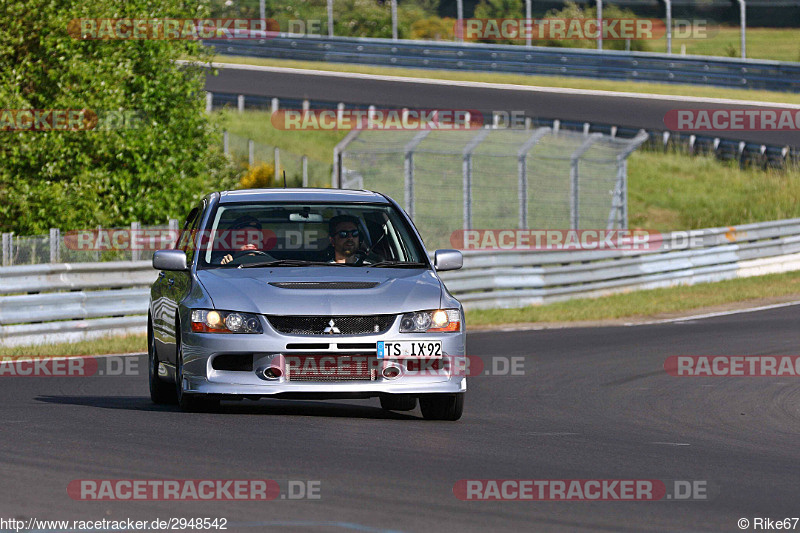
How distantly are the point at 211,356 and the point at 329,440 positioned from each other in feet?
3.62

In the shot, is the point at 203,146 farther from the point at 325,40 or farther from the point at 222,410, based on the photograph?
the point at 325,40

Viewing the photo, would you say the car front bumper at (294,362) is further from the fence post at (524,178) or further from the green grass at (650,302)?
the fence post at (524,178)

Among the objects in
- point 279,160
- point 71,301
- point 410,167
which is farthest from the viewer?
point 279,160

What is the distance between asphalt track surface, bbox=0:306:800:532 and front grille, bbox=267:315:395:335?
616 millimetres

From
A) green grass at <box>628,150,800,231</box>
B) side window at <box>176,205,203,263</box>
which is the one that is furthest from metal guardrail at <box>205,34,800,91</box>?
side window at <box>176,205,203,263</box>

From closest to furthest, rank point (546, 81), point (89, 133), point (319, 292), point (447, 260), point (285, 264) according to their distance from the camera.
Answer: point (319, 292) < point (285, 264) < point (447, 260) < point (89, 133) < point (546, 81)

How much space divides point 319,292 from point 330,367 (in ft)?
1.61

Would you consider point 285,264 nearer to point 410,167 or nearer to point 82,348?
point 82,348

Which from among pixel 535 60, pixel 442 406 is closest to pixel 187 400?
pixel 442 406

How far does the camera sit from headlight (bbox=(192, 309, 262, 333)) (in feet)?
30.6

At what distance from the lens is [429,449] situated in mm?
8438

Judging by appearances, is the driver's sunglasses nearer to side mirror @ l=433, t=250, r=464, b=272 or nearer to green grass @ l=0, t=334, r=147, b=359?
side mirror @ l=433, t=250, r=464, b=272

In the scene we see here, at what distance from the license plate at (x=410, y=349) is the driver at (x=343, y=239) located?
1188 mm

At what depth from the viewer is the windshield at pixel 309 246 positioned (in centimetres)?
1031
